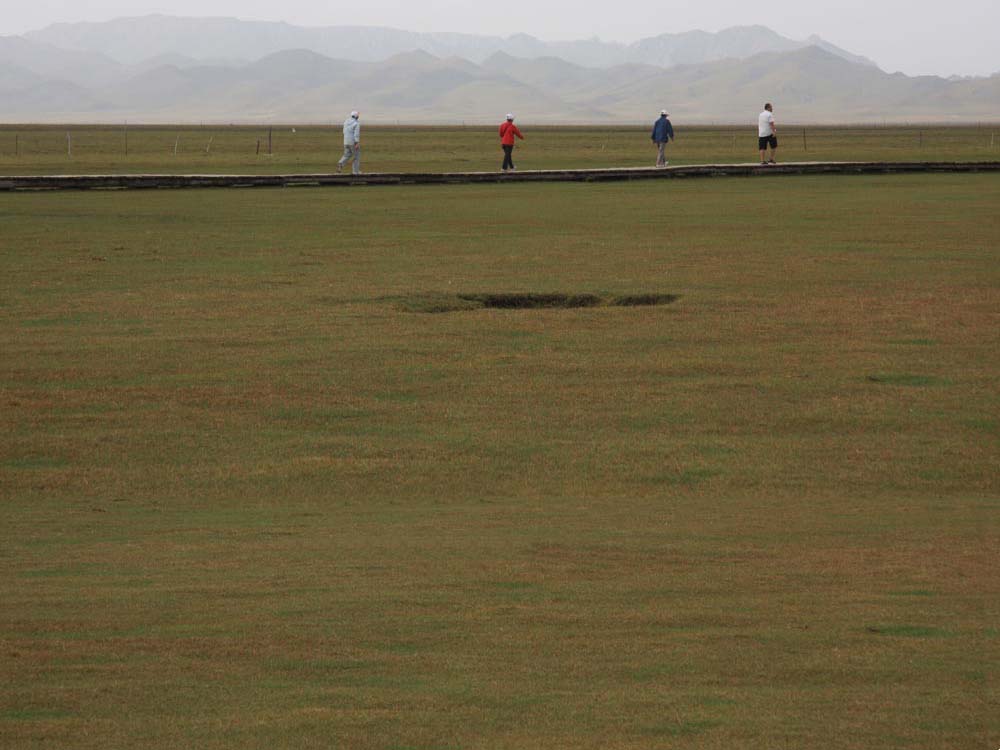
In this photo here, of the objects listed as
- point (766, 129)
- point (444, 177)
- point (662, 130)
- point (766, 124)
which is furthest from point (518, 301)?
point (766, 129)

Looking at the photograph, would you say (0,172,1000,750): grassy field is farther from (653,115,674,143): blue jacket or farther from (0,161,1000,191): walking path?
(653,115,674,143): blue jacket

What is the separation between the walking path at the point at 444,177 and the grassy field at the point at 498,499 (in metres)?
12.6

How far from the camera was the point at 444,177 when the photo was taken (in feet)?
119

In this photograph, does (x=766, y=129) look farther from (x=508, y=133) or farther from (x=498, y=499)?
(x=498, y=499)

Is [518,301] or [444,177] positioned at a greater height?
[444,177]

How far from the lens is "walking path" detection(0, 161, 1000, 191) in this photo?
3397cm

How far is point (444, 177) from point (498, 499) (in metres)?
27.4

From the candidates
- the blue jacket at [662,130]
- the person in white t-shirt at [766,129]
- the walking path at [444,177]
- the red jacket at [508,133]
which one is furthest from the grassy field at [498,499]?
the blue jacket at [662,130]

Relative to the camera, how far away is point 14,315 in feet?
52.8

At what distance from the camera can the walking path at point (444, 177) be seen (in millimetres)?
33969

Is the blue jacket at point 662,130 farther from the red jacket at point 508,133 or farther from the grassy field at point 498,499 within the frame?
the grassy field at point 498,499

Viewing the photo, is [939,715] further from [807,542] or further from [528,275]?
[528,275]

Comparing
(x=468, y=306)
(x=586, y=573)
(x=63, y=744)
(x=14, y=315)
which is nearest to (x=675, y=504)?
(x=586, y=573)

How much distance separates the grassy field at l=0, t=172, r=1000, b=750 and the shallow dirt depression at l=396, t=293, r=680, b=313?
0.17 meters
